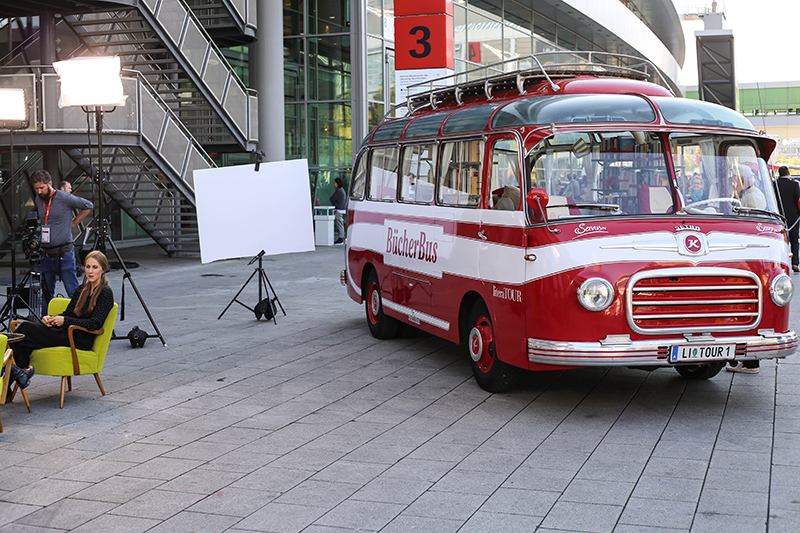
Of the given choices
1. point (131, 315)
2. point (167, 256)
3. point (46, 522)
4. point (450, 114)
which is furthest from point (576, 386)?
point (167, 256)

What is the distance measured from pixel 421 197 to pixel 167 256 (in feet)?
44.8

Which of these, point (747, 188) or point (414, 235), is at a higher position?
point (747, 188)

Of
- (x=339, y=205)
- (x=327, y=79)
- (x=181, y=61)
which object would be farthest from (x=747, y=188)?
(x=327, y=79)

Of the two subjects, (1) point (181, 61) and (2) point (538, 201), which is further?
(1) point (181, 61)

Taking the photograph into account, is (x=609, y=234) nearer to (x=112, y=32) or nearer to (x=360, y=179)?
(x=360, y=179)

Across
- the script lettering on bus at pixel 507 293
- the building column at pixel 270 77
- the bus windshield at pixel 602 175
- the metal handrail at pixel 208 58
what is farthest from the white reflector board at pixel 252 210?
the building column at pixel 270 77

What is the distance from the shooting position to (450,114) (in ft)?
30.9

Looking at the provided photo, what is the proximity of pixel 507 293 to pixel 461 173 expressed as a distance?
1.61 metres

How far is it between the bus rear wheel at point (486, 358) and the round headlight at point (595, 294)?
3.83 ft

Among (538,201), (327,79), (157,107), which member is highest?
(327,79)

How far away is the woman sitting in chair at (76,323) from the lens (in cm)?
783

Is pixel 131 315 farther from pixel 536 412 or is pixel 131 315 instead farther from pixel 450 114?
pixel 536 412

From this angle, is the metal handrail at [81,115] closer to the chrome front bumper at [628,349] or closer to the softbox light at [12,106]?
the softbox light at [12,106]

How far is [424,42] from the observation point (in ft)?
52.2
